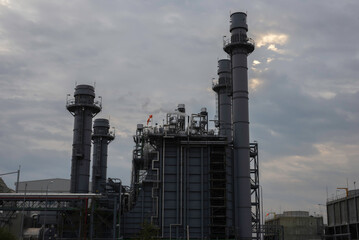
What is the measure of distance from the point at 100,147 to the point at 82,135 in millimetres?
21519

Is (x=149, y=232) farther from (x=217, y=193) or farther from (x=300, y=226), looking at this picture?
(x=300, y=226)

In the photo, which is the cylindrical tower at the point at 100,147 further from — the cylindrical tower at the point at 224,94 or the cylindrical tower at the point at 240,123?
the cylindrical tower at the point at 240,123

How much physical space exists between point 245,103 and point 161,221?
2278 centimetres

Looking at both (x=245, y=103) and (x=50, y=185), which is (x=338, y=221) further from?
(x=50, y=185)

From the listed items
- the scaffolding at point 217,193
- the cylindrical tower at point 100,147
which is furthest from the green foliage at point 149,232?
the cylindrical tower at point 100,147

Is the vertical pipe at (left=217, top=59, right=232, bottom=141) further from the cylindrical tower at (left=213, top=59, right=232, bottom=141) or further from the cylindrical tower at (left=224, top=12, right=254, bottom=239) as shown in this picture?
the cylindrical tower at (left=224, top=12, right=254, bottom=239)

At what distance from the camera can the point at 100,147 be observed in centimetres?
10344

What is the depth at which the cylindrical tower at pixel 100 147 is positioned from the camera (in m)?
102

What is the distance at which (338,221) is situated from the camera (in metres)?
78.3

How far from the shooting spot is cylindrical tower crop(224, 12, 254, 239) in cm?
6431

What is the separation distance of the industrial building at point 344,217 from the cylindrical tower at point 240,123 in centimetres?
1982

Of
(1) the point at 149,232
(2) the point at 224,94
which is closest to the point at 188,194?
(1) the point at 149,232

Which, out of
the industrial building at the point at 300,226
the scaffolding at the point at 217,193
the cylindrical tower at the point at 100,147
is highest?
the cylindrical tower at the point at 100,147

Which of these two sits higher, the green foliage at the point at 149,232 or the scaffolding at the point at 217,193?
the scaffolding at the point at 217,193
